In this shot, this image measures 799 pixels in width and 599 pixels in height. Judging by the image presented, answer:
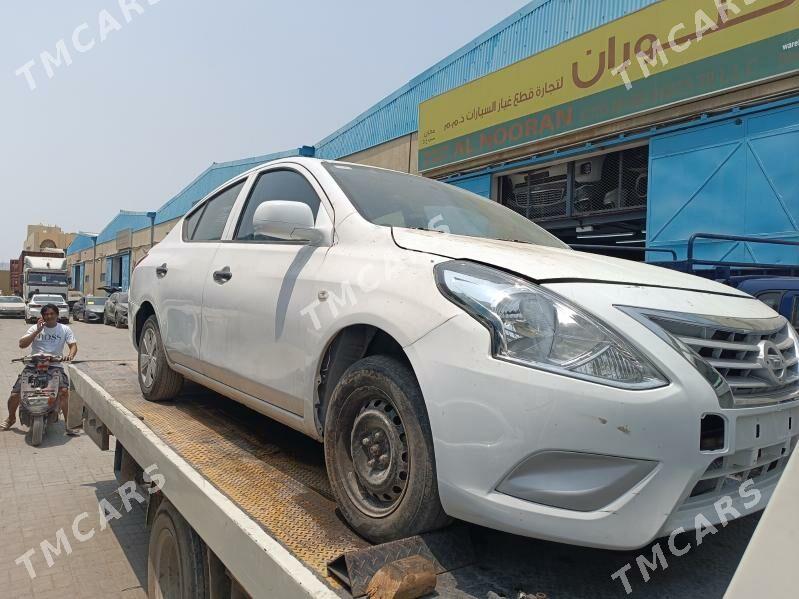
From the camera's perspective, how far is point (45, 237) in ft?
193

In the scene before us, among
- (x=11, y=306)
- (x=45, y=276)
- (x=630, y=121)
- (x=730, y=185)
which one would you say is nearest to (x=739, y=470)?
(x=730, y=185)

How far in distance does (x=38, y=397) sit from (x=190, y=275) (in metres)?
4.66

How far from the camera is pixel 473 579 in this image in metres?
1.51

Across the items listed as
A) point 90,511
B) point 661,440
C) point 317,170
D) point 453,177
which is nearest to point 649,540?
point 661,440

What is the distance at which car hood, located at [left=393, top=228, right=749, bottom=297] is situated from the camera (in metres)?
1.66

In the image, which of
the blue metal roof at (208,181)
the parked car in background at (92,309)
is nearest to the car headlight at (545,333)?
the blue metal roof at (208,181)

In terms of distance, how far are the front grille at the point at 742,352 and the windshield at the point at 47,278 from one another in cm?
3612

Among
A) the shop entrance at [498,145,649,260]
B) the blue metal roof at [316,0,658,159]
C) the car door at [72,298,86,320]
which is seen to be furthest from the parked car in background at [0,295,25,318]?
the shop entrance at [498,145,649,260]

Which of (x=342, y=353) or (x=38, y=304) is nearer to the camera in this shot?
(x=342, y=353)

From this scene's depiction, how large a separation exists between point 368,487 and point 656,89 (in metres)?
8.87

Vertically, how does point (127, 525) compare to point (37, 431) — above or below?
below

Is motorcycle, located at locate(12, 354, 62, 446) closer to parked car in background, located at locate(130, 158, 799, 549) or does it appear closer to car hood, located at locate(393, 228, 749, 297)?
parked car in background, located at locate(130, 158, 799, 549)

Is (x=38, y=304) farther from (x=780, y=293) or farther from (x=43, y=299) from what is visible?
A: (x=780, y=293)

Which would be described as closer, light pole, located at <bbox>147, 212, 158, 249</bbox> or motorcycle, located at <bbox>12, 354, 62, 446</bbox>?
motorcycle, located at <bbox>12, 354, 62, 446</bbox>
